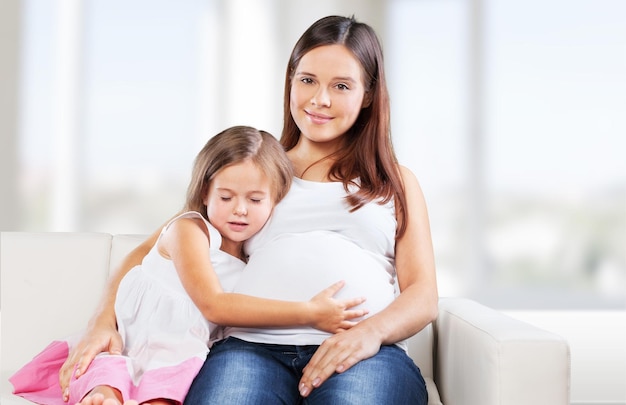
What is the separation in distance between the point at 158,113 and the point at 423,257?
246 centimetres

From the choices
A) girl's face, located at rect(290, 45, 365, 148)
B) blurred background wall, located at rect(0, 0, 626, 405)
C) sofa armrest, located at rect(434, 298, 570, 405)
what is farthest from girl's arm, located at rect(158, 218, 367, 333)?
blurred background wall, located at rect(0, 0, 626, 405)

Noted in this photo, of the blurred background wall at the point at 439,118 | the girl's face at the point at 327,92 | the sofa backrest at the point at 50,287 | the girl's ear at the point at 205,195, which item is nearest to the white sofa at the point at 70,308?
the sofa backrest at the point at 50,287

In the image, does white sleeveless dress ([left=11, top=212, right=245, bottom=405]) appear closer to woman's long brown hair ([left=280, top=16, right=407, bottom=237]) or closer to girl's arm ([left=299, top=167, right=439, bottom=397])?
girl's arm ([left=299, top=167, right=439, bottom=397])

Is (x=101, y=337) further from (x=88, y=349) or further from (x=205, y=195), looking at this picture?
(x=205, y=195)

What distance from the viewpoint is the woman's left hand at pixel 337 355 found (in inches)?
48.5

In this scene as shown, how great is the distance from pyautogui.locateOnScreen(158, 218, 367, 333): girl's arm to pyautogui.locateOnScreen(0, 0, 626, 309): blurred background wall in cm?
234

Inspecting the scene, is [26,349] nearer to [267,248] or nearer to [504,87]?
[267,248]

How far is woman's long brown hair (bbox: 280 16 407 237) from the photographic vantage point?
1.54 meters

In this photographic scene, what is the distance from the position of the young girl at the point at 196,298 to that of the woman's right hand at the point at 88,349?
0.02 meters

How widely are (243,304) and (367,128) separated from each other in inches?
21.3

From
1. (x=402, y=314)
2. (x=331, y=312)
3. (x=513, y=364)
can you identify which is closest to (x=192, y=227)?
(x=331, y=312)

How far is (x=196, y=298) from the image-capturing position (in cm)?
133

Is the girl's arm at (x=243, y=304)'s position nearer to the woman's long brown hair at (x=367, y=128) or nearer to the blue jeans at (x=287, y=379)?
the blue jeans at (x=287, y=379)

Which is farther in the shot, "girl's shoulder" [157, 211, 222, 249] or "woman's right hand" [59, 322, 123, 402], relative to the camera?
"girl's shoulder" [157, 211, 222, 249]
